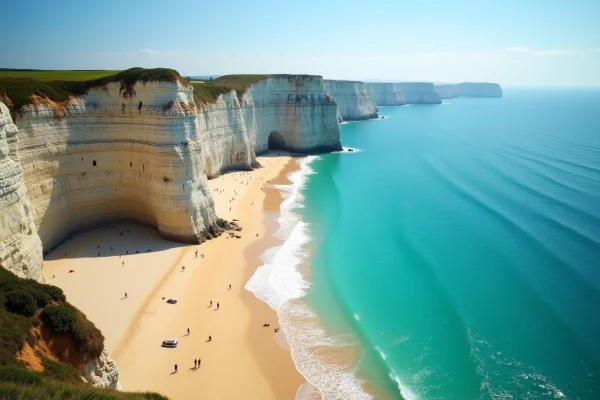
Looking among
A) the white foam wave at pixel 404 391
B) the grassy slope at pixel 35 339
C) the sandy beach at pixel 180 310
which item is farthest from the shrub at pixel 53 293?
the white foam wave at pixel 404 391

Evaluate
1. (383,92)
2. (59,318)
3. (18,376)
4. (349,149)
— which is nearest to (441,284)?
(59,318)

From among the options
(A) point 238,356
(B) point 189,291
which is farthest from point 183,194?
(A) point 238,356

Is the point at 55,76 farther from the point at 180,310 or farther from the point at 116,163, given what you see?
the point at 180,310

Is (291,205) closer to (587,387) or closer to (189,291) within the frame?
(189,291)

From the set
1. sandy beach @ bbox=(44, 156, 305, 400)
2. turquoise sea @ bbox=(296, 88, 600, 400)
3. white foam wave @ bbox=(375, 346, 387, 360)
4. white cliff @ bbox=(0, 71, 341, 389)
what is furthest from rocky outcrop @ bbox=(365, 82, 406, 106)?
white foam wave @ bbox=(375, 346, 387, 360)

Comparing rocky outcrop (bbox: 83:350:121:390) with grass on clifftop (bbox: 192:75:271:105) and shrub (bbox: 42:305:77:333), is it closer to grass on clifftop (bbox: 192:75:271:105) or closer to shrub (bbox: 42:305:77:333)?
shrub (bbox: 42:305:77:333)

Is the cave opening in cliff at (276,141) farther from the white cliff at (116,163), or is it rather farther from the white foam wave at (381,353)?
the white foam wave at (381,353)
